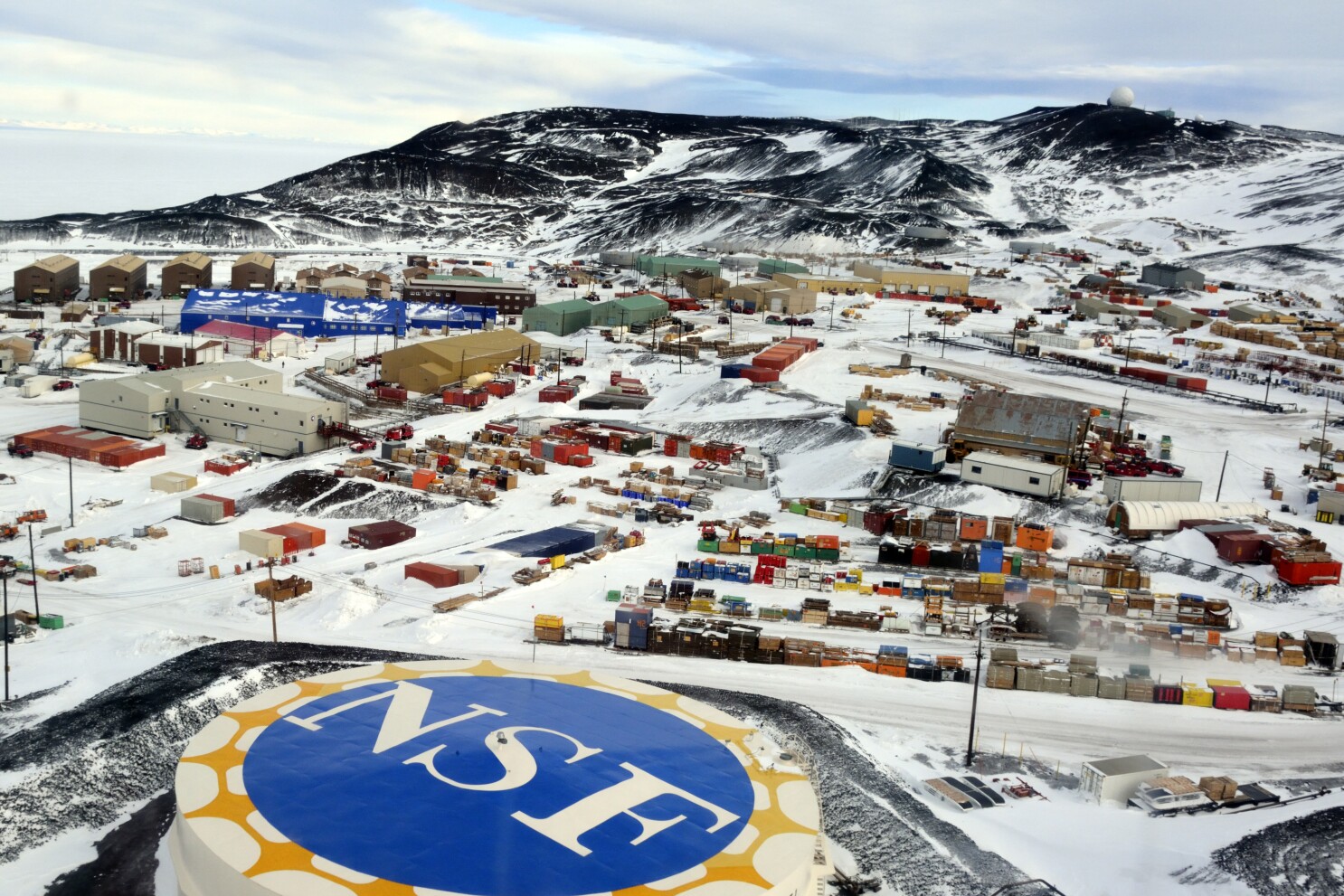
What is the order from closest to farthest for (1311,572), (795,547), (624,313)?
(1311,572) < (795,547) < (624,313)

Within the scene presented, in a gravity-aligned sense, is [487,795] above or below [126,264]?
below

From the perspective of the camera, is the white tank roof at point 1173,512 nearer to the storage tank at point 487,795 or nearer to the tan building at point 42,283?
the storage tank at point 487,795

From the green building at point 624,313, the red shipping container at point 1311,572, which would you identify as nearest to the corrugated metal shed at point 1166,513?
the red shipping container at point 1311,572

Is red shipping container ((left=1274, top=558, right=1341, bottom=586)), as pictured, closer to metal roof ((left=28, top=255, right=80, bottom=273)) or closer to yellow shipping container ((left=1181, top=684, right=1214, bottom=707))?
yellow shipping container ((left=1181, top=684, right=1214, bottom=707))

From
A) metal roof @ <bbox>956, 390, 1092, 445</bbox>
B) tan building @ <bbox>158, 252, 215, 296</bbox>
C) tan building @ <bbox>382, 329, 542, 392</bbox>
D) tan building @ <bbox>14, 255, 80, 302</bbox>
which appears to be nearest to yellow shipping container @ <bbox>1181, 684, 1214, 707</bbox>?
metal roof @ <bbox>956, 390, 1092, 445</bbox>

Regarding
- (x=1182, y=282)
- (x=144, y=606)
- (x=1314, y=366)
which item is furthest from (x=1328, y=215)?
(x=144, y=606)

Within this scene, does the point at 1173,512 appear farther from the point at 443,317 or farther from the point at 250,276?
the point at 250,276

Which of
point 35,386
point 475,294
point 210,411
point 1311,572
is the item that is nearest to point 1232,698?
point 1311,572
